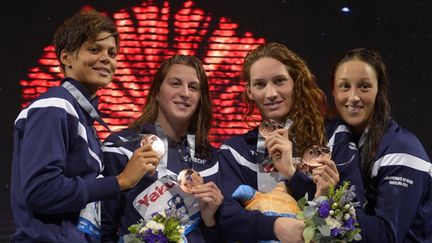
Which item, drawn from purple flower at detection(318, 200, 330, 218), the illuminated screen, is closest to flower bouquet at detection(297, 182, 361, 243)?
purple flower at detection(318, 200, 330, 218)

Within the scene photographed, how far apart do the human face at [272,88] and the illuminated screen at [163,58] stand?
116cm

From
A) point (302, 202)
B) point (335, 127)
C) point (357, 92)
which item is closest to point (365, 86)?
point (357, 92)

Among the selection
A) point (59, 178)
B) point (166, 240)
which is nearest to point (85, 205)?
point (59, 178)

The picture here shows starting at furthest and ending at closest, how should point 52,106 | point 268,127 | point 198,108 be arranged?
point 198,108 → point 268,127 → point 52,106

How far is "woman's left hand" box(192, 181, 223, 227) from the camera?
10.1 ft

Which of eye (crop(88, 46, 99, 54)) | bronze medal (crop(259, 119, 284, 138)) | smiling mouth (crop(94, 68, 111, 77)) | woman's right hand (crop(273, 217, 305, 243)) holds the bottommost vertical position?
woman's right hand (crop(273, 217, 305, 243))

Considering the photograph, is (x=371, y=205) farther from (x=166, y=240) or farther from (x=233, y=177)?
(x=166, y=240)

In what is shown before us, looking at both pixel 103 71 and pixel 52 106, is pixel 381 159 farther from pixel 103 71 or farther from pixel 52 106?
pixel 52 106

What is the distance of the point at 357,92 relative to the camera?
3.33 metres

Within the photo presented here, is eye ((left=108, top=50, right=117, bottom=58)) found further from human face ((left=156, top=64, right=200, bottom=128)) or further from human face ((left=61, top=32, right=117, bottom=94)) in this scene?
human face ((left=156, top=64, right=200, bottom=128))

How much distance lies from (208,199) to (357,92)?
835mm

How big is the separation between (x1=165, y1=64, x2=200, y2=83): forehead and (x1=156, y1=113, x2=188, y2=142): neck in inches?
8.0

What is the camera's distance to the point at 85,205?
2.83 meters

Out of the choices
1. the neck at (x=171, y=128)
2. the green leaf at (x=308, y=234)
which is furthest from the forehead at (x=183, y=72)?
the green leaf at (x=308, y=234)
